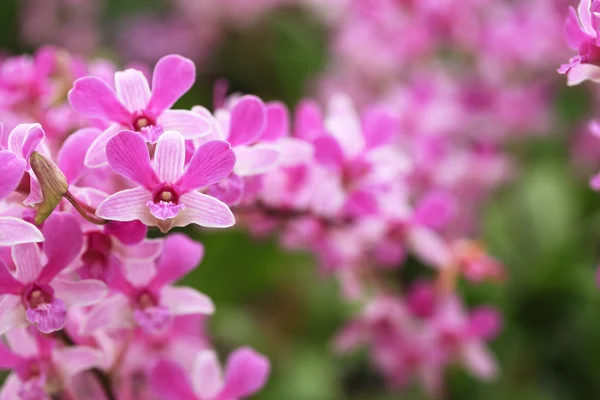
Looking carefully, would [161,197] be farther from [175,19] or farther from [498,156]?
[175,19]

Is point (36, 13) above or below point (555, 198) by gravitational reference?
below

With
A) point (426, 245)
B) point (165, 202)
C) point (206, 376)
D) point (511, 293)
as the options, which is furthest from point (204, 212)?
point (511, 293)

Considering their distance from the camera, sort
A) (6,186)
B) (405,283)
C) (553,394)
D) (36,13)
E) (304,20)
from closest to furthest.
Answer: (6,186) → (553,394) → (405,283) → (36,13) → (304,20)

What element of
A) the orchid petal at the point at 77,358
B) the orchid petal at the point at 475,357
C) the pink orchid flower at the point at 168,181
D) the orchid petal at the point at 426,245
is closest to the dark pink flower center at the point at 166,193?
the pink orchid flower at the point at 168,181

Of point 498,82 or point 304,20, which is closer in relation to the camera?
point 498,82

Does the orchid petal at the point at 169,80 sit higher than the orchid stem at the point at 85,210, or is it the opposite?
the orchid petal at the point at 169,80

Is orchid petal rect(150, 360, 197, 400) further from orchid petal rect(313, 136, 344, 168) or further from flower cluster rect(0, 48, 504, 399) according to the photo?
orchid petal rect(313, 136, 344, 168)

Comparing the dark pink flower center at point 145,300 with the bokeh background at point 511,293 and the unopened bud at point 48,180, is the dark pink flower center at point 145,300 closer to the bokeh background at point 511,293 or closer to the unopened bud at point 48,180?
the unopened bud at point 48,180

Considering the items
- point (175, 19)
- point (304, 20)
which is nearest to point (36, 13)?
point (175, 19)
